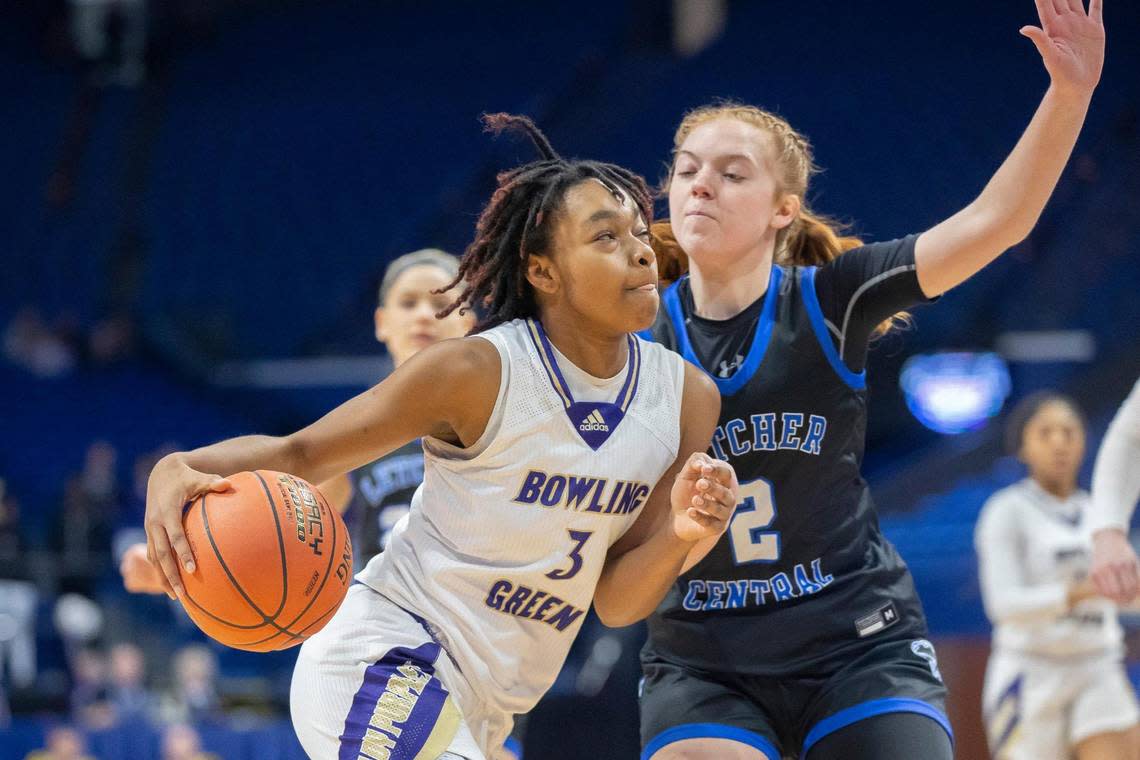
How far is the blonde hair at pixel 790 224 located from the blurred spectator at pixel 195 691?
25.6ft

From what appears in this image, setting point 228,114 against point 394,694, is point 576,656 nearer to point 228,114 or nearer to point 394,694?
point 394,694

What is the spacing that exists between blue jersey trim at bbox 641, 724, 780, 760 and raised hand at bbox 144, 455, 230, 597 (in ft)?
3.85

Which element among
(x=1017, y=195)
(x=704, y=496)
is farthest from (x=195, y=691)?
(x=1017, y=195)

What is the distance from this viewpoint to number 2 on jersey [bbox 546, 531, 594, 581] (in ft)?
10.2

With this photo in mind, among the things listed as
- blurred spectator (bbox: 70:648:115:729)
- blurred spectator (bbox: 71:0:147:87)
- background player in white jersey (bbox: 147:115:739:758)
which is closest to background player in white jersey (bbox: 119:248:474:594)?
background player in white jersey (bbox: 147:115:739:758)

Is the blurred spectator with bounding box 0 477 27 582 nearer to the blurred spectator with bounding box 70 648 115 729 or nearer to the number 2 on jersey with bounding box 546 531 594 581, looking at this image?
the blurred spectator with bounding box 70 648 115 729

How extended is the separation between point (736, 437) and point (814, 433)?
7.3 inches

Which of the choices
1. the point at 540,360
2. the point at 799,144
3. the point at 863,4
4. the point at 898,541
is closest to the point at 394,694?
the point at 540,360

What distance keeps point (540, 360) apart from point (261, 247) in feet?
50.1

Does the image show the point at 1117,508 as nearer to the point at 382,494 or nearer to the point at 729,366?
the point at 729,366

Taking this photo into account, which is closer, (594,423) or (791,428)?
(594,423)

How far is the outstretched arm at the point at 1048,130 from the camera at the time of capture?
10.2 ft

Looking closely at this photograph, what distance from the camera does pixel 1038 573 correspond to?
6586 millimetres

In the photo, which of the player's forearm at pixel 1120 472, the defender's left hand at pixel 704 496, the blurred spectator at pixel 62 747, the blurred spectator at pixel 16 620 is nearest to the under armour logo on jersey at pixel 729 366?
the defender's left hand at pixel 704 496
